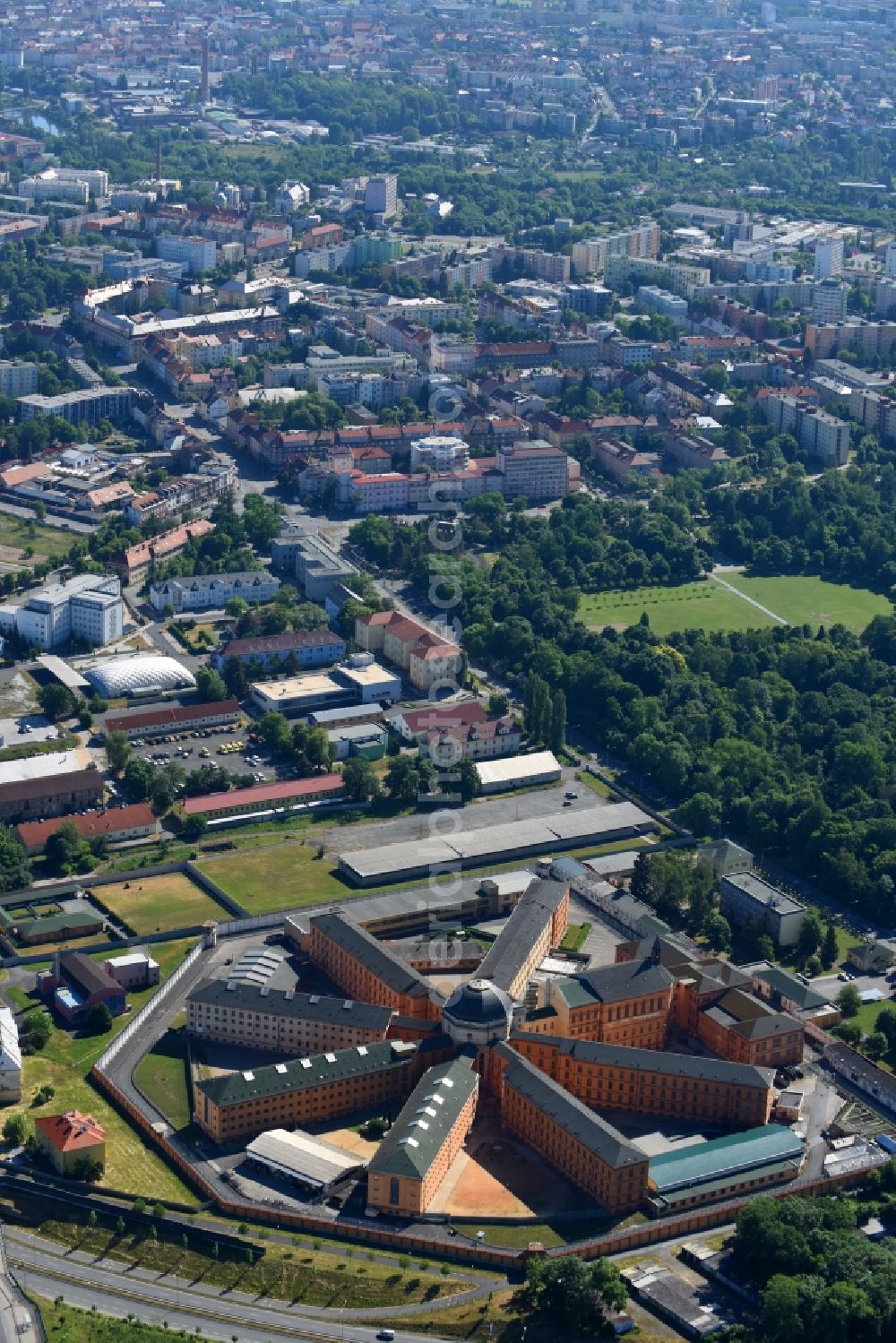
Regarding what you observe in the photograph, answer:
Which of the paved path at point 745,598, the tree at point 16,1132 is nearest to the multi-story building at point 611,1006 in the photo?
the tree at point 16,1132

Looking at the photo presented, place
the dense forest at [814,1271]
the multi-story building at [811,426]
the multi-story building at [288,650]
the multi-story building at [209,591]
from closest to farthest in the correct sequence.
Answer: the dense forest at [814,1271] → the multi-story building at [288,650] → the multi-story building at [209,591] → the multi-story building at [811,426]

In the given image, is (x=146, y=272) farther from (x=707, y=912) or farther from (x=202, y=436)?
(x=707, y=912)

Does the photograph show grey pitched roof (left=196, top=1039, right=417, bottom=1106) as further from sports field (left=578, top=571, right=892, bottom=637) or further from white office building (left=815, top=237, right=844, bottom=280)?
white office building (left=815, top=237, right=844, bottom=280)

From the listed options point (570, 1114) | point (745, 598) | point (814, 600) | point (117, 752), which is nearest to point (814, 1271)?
point (570, 1114)

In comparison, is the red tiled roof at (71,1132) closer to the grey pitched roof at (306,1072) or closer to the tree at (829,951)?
the grey pitched roof at (306,1072)

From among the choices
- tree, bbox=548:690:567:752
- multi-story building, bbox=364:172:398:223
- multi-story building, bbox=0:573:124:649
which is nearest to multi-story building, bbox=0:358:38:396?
multi-story building, bbox=0:573:124:649
